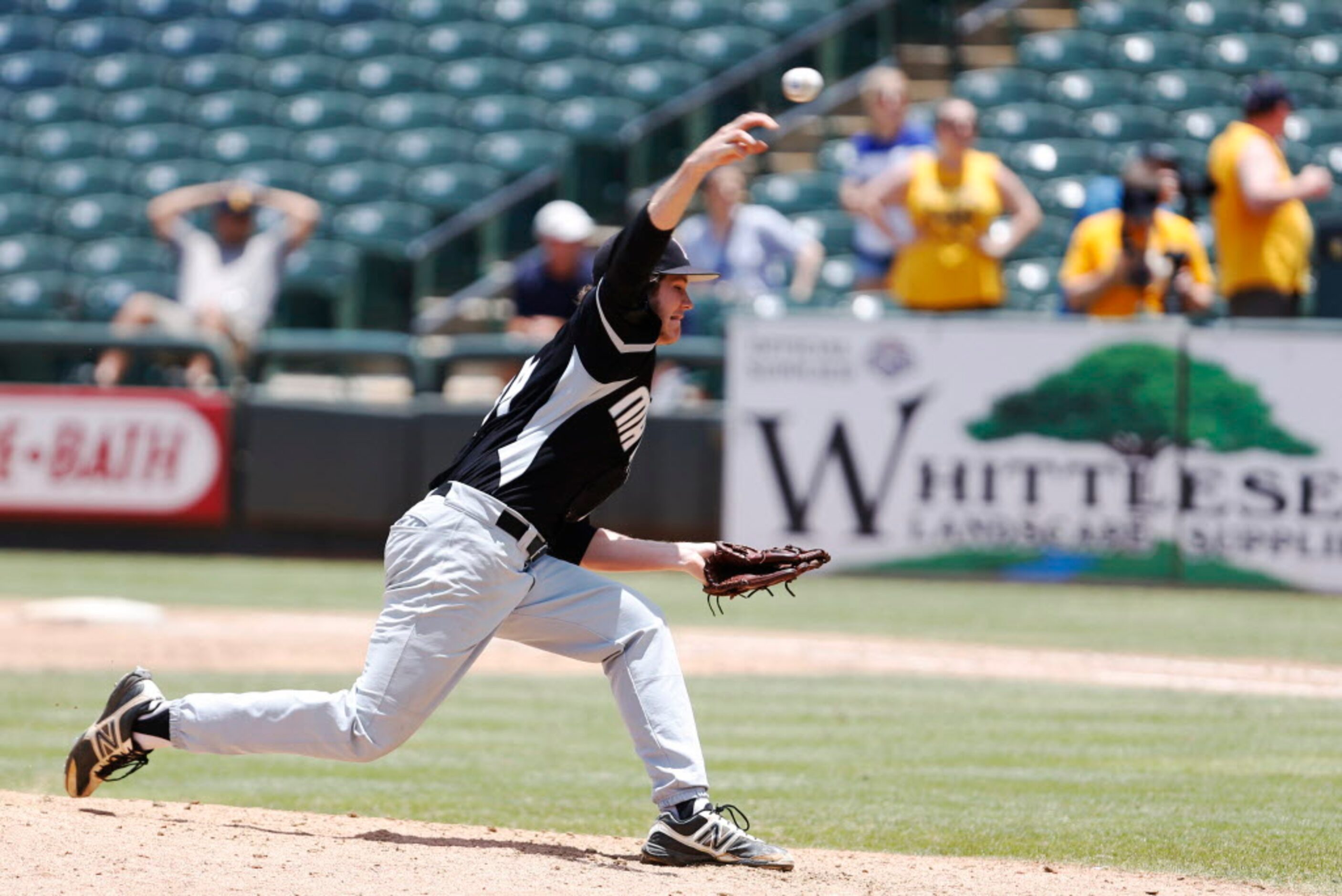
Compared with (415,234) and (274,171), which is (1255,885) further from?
(274,171)

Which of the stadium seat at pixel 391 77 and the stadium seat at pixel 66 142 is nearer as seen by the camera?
the stadium seat at pixel 66 142

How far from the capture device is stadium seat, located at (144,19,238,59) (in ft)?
67.2

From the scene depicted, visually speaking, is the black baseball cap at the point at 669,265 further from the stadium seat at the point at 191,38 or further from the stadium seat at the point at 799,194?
the stadium seat at the point at 191,38

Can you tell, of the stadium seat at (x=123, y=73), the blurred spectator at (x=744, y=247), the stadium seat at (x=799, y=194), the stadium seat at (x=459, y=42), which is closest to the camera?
the blurred spectator at (x=744, y=247)

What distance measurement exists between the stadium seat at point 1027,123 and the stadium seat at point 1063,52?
970 millimetres

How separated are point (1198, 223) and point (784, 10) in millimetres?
5062

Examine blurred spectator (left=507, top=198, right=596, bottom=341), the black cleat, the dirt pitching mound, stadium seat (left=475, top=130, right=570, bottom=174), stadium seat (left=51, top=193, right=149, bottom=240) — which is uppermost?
stadium seat (left=475, top=130, right=570, bottom=174)

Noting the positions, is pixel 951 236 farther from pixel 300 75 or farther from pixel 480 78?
pixel 300 75

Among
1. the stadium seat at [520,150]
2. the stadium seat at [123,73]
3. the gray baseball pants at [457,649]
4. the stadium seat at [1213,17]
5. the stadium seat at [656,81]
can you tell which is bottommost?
the gray baseball pants at [457,649]

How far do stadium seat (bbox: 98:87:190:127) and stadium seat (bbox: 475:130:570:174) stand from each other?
339 centimetres

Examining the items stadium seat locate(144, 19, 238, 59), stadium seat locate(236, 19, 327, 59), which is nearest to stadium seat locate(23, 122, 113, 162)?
stadium seat locate(144, 19, 238, 59)

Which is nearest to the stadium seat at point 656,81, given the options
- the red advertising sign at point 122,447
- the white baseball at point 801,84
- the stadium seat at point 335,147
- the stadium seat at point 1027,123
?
the stadium seat at point 335,147

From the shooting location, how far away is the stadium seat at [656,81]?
18281 millimetres

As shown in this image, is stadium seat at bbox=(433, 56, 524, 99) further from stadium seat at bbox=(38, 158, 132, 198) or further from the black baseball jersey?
the black baseball jersey
